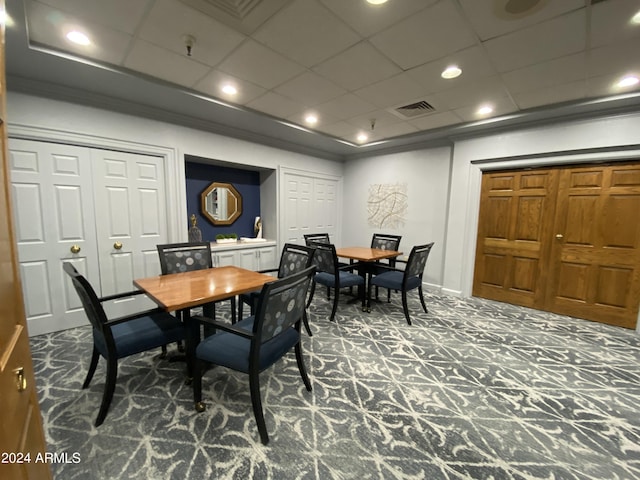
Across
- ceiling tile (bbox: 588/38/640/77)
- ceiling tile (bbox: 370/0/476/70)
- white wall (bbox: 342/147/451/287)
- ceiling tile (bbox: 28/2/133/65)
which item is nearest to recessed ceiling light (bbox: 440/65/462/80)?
ceiling tile (bbox: 370/0/476/70)

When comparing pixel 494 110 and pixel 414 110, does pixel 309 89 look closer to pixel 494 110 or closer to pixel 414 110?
pixel 414 110

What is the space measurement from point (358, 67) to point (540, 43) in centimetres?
134

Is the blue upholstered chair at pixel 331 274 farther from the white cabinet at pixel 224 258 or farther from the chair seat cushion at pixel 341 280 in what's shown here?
the white cabinet at pixel 224 258

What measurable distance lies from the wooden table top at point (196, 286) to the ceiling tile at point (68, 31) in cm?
183

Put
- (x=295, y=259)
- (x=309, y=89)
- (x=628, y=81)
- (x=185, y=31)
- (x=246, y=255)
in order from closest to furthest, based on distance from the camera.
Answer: (x=185, y=31) < (x=628, y=81) < (x=309, y=89) < (x=295, y=259) < (x=246, y=255)

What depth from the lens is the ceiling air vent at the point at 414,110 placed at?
302cm

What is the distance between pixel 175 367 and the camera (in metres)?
2.15

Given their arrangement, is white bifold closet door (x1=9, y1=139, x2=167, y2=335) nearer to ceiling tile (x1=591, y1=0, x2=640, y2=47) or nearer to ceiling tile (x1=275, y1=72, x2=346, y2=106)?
ceiling tile (x1=275, y1=72, x2=346, y2=106)

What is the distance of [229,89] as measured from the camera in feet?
8.74

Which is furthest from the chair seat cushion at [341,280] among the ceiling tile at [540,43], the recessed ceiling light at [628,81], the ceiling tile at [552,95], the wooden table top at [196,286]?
the recessed ceiling light at [628,81]

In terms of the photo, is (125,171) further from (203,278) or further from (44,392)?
(44,392)

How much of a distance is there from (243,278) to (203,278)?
349 mm

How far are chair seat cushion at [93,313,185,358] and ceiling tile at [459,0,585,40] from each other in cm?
284

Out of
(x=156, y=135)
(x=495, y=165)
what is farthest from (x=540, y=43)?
(x=156, y=135)
